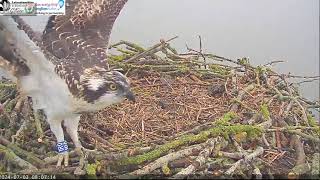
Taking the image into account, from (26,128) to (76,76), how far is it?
1.29 feet

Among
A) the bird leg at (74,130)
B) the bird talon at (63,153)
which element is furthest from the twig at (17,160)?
the bird leg at (74,130)

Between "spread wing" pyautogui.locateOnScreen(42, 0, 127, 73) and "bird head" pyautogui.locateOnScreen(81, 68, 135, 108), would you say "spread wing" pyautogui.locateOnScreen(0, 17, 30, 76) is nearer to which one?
"spread wing" pyautogui.locateOnScreen(42, 0, 127, 73)

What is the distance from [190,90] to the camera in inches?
109

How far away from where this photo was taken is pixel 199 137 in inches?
96.4

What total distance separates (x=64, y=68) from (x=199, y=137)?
0.75 m

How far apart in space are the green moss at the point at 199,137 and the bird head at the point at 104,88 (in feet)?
0.98

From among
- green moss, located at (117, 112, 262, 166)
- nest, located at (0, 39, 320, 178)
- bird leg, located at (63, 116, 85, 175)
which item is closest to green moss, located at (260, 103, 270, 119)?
nest, located at (0, 39, 320, 178)

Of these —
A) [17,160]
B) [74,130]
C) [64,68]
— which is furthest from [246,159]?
[17,160]

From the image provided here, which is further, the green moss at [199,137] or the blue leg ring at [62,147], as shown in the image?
the blue leg ring at [62,147]

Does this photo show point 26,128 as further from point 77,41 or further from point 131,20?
point 131,20

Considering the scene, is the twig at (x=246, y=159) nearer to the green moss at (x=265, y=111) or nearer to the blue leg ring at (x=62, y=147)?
the green moss at (x=265, y=111)

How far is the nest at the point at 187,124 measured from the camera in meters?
2.41

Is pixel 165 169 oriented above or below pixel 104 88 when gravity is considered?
below

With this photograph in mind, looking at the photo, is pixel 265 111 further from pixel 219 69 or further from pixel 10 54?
pixel 10 54
